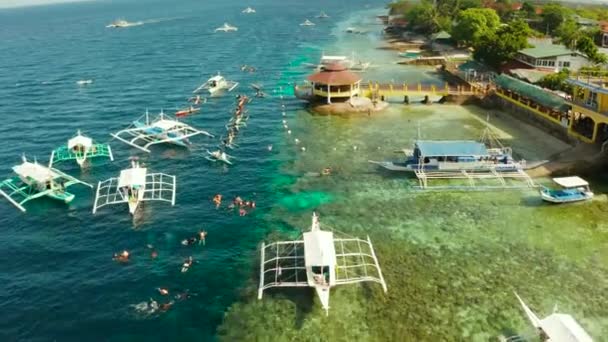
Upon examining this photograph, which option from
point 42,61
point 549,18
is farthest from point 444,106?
point 42,61

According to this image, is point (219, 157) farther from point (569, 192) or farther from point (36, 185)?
point (569, 192)

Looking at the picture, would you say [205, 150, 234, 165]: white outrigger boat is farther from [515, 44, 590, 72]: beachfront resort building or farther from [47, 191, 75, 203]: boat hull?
[515, 44, 590, 72]: beachfront resort building

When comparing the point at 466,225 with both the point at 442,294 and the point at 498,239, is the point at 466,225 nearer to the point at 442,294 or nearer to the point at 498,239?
the point at 498,239

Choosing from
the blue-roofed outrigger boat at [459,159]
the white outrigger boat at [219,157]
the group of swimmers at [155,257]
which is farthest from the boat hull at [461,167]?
the group of swimmers at [155,257]

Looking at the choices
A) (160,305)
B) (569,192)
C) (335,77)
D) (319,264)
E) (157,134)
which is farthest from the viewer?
(335,77)

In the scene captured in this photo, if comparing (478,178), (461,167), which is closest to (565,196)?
(478,178)

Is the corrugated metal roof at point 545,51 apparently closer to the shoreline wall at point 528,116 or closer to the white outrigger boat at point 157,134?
the shoreline wall at point 528,116
